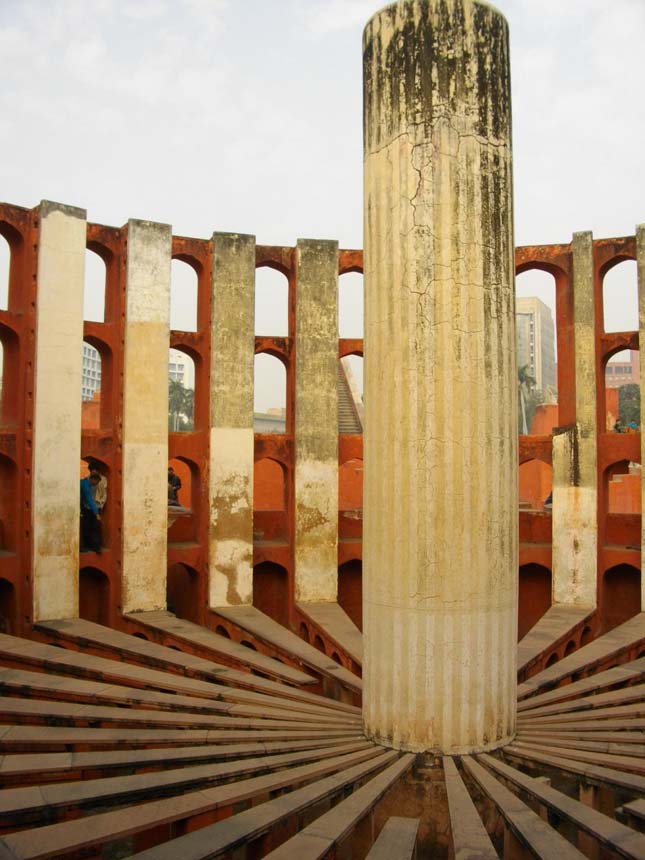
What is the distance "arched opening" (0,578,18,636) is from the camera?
11602 millimetres

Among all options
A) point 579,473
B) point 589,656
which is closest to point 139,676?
point 589,656

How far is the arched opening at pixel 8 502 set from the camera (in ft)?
39.1

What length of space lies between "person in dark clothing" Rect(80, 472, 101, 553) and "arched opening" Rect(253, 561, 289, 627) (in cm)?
268

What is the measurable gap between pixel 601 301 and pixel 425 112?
26.2ft

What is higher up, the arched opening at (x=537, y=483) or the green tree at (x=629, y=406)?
the green tree at (x=629, y=406)

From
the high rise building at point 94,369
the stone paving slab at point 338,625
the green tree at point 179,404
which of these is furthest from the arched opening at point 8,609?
the high rise building at point 94,369

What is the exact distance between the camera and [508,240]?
271 inches

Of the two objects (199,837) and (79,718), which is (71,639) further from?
(199,837)

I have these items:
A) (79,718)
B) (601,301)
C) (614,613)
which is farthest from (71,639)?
(601,301)

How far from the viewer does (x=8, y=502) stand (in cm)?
1209

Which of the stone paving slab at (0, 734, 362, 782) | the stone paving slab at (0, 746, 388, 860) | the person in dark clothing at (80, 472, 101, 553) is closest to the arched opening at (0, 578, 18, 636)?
the person in dark clothing at (80, 472, 101, 553)

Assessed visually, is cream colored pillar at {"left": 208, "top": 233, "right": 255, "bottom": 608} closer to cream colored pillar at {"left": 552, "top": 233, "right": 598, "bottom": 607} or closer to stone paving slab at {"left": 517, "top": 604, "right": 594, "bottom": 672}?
stone paving slab at {"left": 517, "top": 604, "right": 594, "bottom": 672}

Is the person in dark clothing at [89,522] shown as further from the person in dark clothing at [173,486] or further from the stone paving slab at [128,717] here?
the stone paving slab at [128,717]

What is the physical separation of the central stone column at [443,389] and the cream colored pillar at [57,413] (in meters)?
6.37
